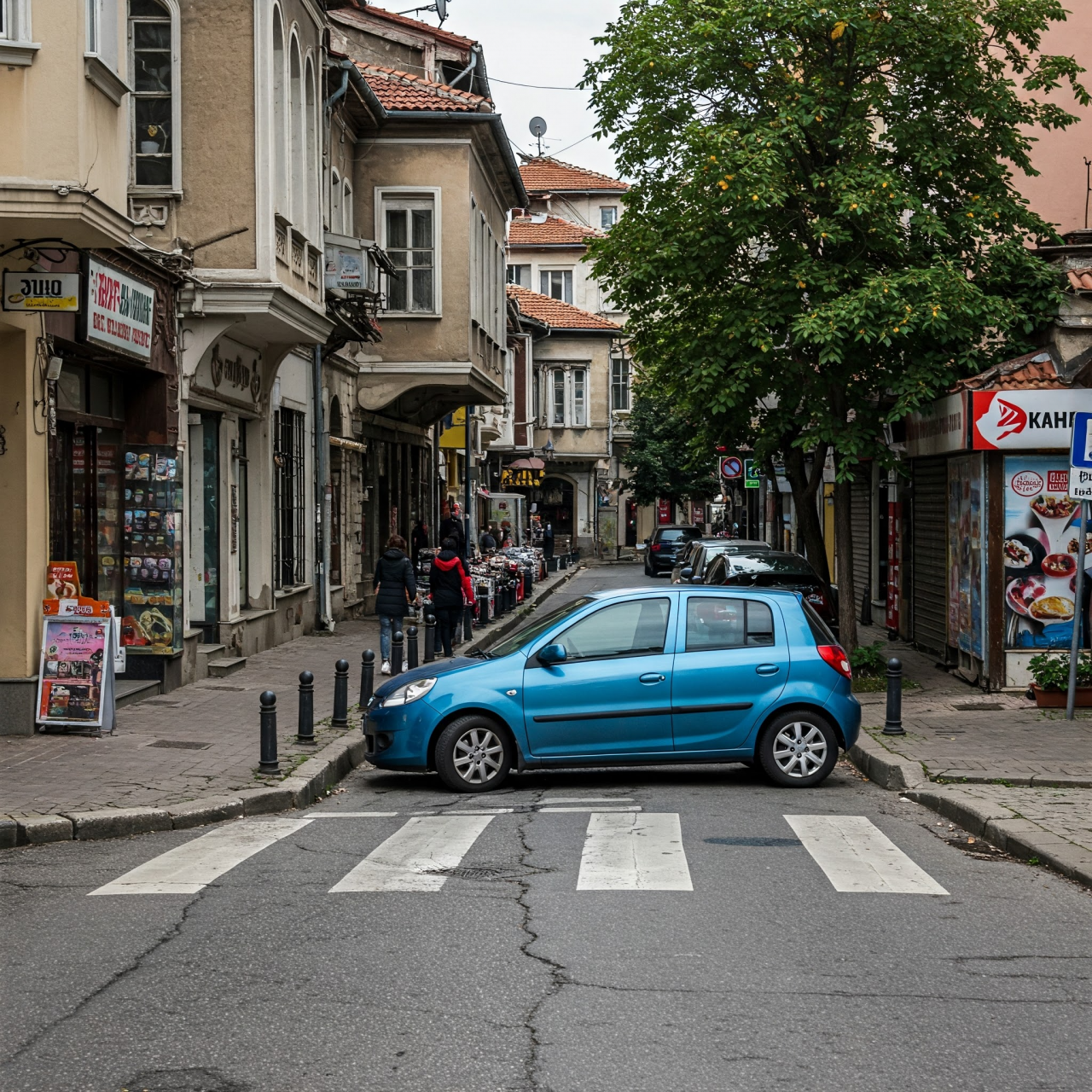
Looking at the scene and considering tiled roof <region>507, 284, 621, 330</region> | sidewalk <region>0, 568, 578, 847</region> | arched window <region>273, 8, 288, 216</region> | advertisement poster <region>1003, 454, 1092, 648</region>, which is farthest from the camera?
tiled roof <region>507, 284, 621, 330</region>

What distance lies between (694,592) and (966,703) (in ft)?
18.0

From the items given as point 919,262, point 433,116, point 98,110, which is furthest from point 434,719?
point 433,116

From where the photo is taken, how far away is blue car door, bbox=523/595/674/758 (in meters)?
11.1

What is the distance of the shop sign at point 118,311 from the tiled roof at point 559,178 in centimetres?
6701

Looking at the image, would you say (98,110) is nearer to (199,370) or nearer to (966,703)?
(199,370)

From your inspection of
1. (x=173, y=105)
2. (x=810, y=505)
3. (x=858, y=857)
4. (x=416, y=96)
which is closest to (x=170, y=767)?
(x=858, y=857)

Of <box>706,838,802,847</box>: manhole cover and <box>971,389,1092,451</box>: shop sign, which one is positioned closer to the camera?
<box>706,838,802,847</box>: manhole cover

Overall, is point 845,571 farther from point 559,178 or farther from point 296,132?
point 559,178

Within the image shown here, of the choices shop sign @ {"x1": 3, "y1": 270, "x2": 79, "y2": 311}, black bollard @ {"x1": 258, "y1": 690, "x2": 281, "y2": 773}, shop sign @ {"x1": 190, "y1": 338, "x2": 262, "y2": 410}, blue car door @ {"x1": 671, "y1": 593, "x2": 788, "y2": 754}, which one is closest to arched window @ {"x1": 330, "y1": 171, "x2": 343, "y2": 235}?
shop sign @ {"x1": 190, "y1": 338, "x2": 262, "y2": 410}

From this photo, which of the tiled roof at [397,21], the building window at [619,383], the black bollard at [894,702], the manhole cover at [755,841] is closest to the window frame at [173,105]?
the black bollard at [894,702]

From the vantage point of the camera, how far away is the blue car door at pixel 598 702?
436 inches

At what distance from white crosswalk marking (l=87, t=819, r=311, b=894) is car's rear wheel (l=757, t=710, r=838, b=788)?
355cm

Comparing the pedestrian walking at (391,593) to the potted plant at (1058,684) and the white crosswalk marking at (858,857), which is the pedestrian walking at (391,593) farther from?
the white crosswalk marking at (858,857)

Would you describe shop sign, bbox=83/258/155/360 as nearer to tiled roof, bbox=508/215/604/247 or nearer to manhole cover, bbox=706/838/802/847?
manhole cover, bbox=706/838/802/847
